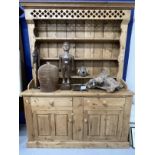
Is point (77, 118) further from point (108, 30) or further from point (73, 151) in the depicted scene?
point (108, 30)

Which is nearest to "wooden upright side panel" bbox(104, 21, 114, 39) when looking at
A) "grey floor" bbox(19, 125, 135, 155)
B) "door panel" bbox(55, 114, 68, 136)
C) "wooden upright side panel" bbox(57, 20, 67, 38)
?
"wooden upright side panel" bbox(57, 20, 67, 38)

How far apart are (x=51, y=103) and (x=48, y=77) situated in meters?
0.32

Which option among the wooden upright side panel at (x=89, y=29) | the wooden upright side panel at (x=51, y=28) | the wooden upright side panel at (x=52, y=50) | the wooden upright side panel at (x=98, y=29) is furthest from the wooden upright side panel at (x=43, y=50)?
the wooden upright side panel at (x=98, y=29)

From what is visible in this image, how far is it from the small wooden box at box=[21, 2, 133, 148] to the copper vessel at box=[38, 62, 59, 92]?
76 mm

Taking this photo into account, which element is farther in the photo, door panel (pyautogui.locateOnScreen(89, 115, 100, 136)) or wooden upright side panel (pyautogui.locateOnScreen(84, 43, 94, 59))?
wooden upright side panel (pyautogui.locateOnScreen(84, 43, 94, 59))

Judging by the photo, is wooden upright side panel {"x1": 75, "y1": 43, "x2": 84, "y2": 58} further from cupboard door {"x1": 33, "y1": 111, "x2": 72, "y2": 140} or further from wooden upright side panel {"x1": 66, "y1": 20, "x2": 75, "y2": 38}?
cupboard door {"x1": 33, "y1": 111, "x2": 72, "y2": 140}

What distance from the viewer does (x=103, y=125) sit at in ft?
6.29

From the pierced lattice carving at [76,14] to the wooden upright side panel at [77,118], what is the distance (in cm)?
104

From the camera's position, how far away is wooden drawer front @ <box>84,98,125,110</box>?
6.12 feet
